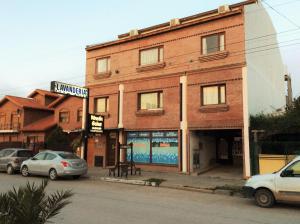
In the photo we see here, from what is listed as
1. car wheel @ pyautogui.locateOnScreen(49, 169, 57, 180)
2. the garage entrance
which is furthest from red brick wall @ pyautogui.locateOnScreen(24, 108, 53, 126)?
the garage entrance

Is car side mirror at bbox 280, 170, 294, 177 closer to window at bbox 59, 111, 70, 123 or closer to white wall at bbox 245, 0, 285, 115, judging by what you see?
white wall at bbox 245, 0, 285, 115

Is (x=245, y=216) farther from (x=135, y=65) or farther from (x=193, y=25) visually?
(x=135, y=65)

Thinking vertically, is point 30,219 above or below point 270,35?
below

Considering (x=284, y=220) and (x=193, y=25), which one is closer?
(x=284, y=220)

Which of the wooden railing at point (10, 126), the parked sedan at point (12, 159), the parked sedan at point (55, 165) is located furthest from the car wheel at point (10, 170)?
the wooden railing at point (10, 126)

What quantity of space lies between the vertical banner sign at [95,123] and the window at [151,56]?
196 inches

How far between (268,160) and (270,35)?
1206cm

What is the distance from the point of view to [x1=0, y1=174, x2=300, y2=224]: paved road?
8.24 m

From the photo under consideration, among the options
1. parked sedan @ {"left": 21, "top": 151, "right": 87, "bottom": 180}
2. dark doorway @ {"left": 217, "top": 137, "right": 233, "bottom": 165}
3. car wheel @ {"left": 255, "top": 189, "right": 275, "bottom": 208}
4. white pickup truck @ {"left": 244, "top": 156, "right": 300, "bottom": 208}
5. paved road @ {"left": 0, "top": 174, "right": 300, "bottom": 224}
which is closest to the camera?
paved road @ {"left": 0, "top": 174, "right": 300, "bottom": 224}

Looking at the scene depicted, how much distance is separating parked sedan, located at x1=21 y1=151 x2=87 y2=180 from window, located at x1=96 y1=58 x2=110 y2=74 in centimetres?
896

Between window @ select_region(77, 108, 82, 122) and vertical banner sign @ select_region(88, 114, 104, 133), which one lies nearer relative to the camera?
vertical banner sign @ select_region(88, 114, 104, 133)

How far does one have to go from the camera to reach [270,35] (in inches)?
955

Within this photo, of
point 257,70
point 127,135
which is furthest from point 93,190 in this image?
point 257,70

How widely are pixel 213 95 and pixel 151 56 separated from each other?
18.9ft
